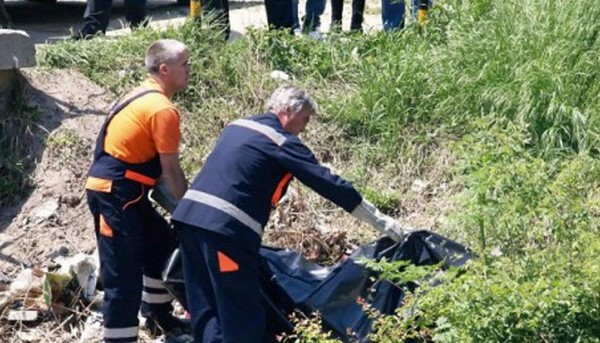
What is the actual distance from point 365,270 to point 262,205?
0.63m

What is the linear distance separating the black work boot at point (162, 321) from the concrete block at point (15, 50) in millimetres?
2058

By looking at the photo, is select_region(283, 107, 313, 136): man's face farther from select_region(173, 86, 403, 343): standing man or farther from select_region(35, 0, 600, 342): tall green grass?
select_region(35, 0, 600, 342): tall green grass

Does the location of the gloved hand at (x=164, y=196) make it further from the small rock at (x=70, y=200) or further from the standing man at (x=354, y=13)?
the standing man at (x=354, y=13)

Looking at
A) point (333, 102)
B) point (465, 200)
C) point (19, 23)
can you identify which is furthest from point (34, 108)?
point (19, 23)

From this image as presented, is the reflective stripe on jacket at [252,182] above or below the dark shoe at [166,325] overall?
above

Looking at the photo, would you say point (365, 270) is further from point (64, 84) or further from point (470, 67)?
point (64, 84)

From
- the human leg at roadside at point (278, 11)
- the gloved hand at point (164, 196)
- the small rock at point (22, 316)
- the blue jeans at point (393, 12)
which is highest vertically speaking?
the human leg at roadside at point (278, 11)

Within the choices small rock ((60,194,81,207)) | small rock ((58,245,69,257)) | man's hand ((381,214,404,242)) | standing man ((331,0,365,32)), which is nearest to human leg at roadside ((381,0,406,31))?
standing man ((331,0,365,32))

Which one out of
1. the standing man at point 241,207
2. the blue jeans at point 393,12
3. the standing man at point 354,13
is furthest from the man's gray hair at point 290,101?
the standing man at point 354,13

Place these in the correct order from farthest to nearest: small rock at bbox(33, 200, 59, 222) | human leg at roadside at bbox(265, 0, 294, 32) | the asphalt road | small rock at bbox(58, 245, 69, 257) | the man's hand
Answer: the asphalt road
human leg at roadside at bbox(265, 0, 294, 32)
small rock at bbox(33, 200, 59, 222)
small rock at bbox(58, 245, 69, 257)
the man's hand

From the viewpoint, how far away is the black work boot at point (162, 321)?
246 inches

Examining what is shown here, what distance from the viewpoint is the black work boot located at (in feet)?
20.5

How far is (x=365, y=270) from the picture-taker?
557cm

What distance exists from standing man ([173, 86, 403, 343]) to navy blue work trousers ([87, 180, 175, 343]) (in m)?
0.47
